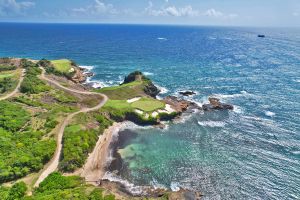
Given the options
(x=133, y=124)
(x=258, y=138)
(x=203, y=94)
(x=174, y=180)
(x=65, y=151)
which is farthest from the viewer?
(x=203, y=94)

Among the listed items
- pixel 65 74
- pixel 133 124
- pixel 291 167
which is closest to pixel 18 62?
pixel 65 74

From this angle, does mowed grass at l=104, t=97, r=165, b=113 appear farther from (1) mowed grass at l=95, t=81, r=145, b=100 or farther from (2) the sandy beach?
(2) the sandy beach

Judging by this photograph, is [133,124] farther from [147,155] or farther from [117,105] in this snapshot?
[147,155]

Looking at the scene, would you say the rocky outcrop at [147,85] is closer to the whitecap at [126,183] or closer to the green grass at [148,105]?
the green grass at [148,105]

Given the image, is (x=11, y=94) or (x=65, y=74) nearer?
(x=11, y=94)

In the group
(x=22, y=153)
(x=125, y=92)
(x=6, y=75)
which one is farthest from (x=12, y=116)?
(x=6, y=75)

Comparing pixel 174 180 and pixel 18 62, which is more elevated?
pixel 18 62
